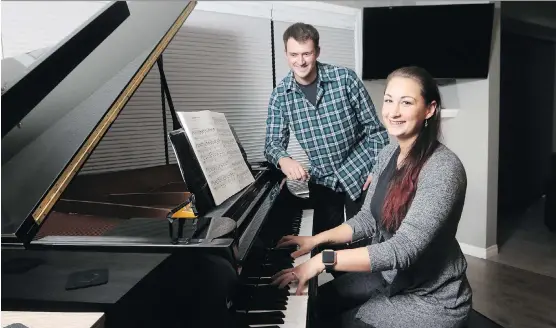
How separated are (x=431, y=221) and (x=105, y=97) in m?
0.99

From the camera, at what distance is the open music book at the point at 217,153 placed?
150 cm

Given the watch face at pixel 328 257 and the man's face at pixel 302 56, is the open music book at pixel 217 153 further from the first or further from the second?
the man's face at pixel 302 56

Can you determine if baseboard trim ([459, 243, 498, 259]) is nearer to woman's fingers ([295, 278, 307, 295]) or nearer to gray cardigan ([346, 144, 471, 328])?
gray cardigan ([346, 144, 471, 328])

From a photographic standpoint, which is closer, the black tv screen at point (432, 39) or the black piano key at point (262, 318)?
the black piano key at point (262, 318)

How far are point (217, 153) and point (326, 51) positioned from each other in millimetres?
2272

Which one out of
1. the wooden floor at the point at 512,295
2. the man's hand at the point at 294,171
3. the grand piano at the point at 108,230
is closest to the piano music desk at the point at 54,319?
the grand piano at the point at 108,230

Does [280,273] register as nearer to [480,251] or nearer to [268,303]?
[268,303]

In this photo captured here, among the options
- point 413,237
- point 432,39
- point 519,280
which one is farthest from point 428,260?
point 432,39

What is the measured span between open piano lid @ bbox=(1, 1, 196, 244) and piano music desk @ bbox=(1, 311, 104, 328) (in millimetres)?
155

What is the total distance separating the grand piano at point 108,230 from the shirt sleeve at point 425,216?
26 centimetres

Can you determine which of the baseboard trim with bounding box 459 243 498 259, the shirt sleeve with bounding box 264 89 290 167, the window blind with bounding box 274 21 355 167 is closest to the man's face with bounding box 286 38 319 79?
the shirt sleeve with bounding box 264 89 290 167

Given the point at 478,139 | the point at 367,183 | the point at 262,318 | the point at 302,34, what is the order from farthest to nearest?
the point at 478,139, the point at 367,183, the point at 302,34, the point at 262,318

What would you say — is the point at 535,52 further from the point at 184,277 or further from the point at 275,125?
the point at 184,277

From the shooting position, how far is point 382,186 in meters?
1.67
